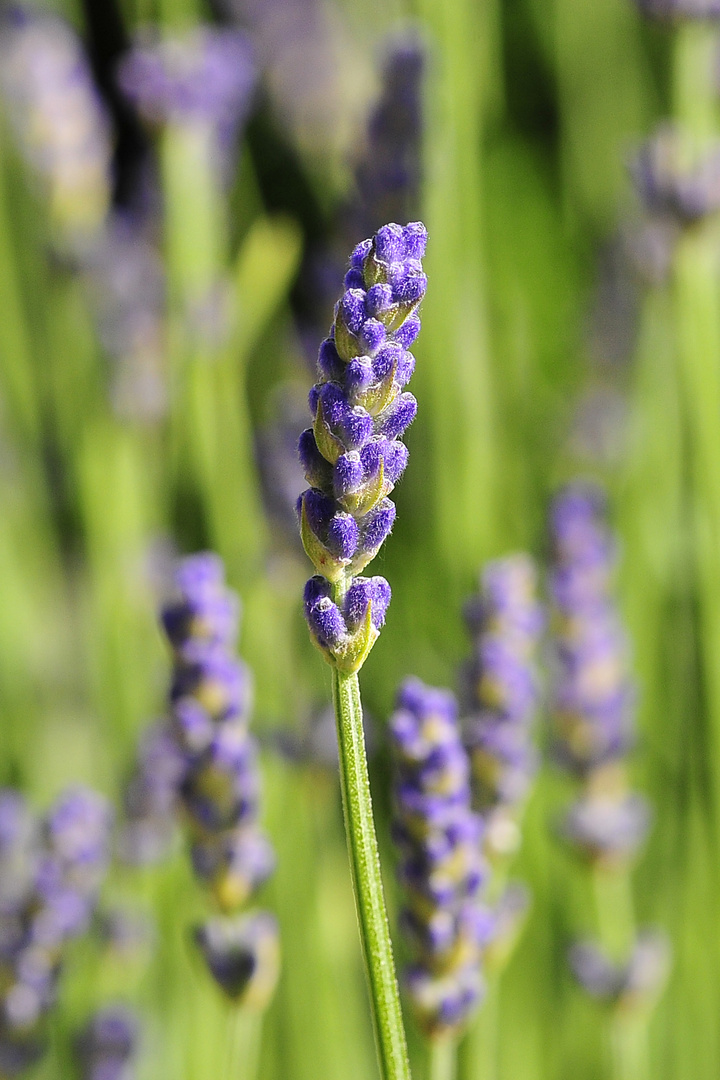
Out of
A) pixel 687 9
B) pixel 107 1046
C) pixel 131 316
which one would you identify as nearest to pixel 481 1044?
pixel 107 1046

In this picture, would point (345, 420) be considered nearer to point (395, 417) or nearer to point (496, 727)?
point (395, 417)

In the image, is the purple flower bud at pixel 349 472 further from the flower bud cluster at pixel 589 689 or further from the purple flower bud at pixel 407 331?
the flower bud cluster at pixel 589 689

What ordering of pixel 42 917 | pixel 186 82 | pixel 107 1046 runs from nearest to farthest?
pixel 42 917
pixel 107 1046
pixel 186 82

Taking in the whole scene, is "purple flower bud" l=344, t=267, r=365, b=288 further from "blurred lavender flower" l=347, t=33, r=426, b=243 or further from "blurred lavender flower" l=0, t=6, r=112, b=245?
"blurred lavender flower" l=0, t=6, r=112, b=245

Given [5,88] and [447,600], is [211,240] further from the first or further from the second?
[447,600]

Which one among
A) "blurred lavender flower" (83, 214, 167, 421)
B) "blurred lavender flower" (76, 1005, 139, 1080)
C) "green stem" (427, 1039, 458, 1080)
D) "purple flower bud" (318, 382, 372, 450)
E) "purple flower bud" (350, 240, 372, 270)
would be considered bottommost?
"blurred lavender flower" (76, 1005, 139, 1080)

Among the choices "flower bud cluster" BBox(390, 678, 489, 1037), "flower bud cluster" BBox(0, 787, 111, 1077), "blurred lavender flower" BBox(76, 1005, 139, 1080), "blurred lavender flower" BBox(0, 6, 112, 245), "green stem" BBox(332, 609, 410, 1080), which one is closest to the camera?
"green stem" BBox(332, 609, 410, 1080)

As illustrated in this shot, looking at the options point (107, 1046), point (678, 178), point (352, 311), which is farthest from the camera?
point (678, 178)

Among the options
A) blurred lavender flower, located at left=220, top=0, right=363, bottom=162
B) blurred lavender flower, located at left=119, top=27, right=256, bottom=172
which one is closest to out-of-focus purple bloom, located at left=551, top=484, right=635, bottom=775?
blurred lavender flower, located at left=119, top=27, right=256, bottom=172
